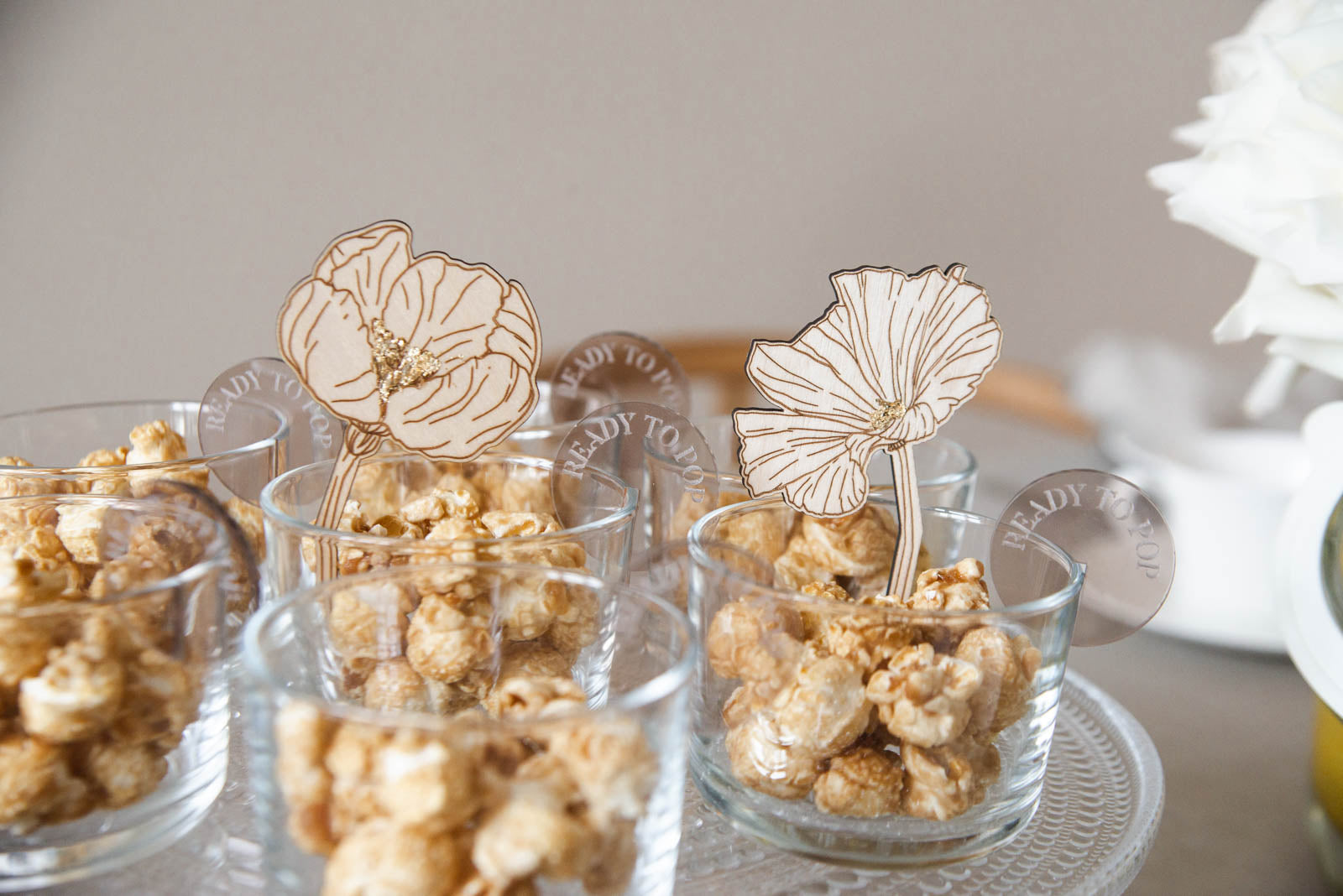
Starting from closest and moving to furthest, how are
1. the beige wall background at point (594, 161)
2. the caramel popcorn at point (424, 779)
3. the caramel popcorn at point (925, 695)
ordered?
1. the caramel popcorn at point (424, 779)
2. the caramel popcorn at point (925, 695)
3. the beige wall background at point (594, 161)

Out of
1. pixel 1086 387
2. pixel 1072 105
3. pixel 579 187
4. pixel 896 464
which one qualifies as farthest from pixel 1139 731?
pixel 1072 105

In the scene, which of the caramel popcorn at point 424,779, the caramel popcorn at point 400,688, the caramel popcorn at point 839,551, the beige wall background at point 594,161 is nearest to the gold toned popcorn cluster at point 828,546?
the caramel popcorn at point 839,551

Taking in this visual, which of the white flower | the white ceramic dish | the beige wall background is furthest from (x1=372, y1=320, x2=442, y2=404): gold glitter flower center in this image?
the beige wall background

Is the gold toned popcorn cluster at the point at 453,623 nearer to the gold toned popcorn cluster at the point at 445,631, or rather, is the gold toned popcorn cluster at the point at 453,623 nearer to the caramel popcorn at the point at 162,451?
the gold toned popcorn cluster at the point at 445,631

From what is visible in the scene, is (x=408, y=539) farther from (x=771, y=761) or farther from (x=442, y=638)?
(x=771, y=761)

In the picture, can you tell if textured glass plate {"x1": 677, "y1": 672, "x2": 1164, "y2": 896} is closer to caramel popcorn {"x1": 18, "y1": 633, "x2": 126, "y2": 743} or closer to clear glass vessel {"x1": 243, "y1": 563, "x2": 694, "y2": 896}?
clear glass vessel {"x1": 243, "y1": 563, "x2": 694, "y2": 896}

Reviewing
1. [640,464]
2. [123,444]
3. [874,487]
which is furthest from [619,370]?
[123,444]

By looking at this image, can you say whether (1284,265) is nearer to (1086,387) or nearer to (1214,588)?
(1214,588)
